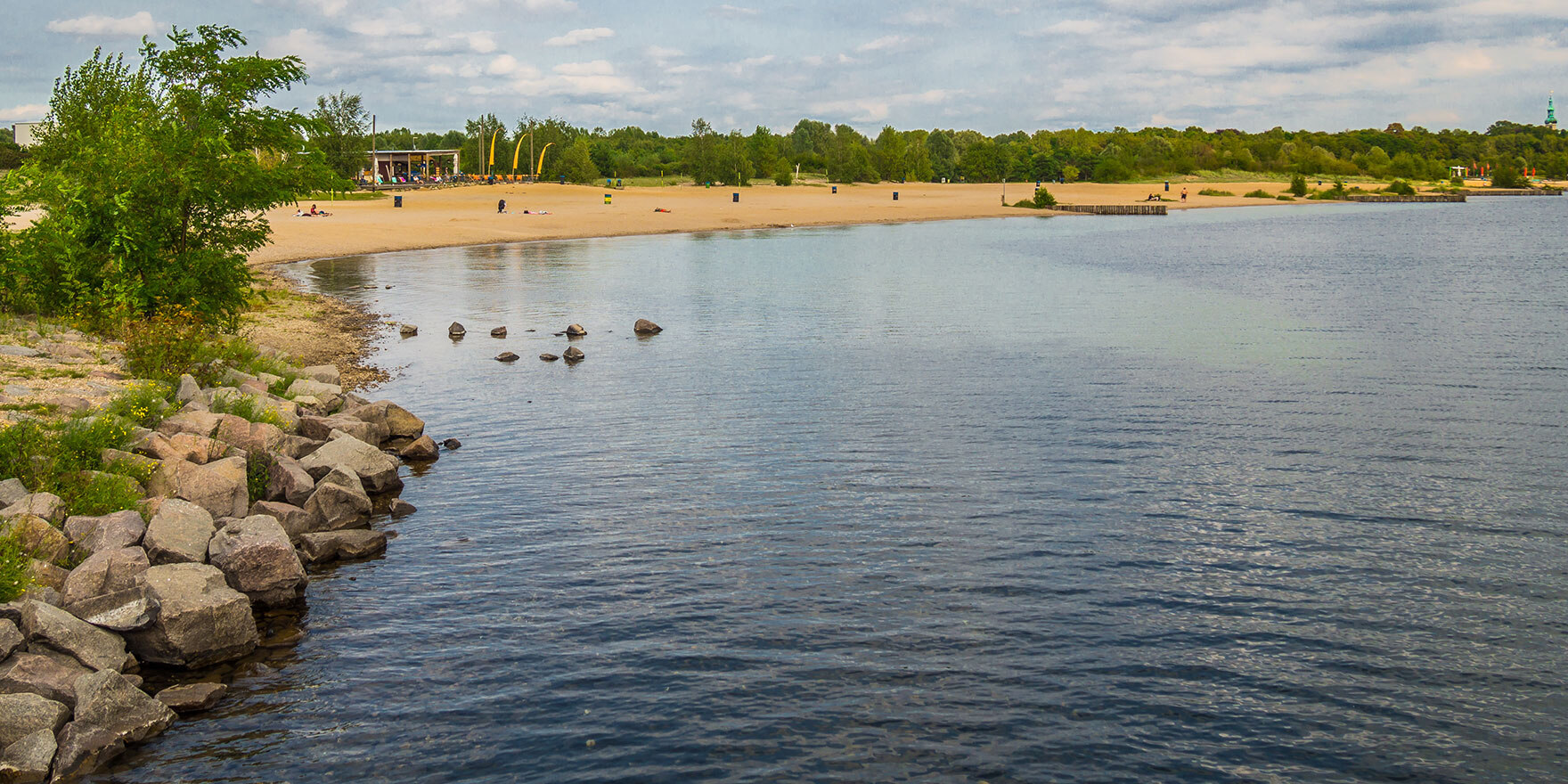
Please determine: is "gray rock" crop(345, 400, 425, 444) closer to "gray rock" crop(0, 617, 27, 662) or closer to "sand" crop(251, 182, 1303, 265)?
"gray rock" crop(0, 617, 27, 662)

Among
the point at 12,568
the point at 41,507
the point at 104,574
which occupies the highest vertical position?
the point at 41,507

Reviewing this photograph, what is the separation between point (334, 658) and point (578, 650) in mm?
2907

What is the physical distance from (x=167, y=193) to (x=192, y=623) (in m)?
17.6

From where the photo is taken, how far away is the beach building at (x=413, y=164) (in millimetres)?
157000

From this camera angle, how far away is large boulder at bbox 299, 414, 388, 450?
21.4 m

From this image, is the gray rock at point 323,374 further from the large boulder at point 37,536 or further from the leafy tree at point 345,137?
the leafy tree at point 345,137

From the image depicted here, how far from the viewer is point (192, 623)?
42.6ft

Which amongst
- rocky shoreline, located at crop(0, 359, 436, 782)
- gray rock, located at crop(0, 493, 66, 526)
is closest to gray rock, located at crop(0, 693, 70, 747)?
rocky shoreline, located at crop(0, 359, 436, 782)

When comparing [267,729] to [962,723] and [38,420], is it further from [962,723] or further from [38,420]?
[38,420]

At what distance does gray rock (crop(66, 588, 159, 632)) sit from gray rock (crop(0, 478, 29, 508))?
107 inches

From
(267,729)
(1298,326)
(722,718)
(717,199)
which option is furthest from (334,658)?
(717,199)

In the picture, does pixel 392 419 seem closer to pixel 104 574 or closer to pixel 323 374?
pixel 323 374

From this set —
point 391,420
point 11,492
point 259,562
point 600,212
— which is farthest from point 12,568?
point 600,212

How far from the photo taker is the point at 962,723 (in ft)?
37.6
